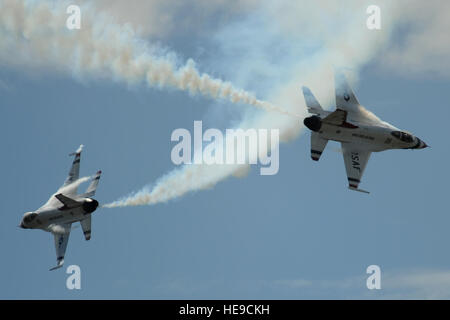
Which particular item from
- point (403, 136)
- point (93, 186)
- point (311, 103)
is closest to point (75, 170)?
point (93, 186)

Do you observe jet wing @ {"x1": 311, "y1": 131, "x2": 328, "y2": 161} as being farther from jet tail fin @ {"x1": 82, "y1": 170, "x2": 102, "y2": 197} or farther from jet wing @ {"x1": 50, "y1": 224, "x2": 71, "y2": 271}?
jet wing @ {"x1": 50, "y1": 224, "x2": 71, "y2": 271}

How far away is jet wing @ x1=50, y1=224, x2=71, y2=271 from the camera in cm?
6931

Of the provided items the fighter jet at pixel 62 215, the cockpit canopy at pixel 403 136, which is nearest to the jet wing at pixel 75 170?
the fighter jet at pixel 62 215

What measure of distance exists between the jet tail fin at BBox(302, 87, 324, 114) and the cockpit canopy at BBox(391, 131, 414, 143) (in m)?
5.81

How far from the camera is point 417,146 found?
224 feet

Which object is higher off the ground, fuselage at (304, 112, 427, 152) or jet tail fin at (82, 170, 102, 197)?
fuselage at (304, 112, 427, 152)

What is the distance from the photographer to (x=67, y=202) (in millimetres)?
67375

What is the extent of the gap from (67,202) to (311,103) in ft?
62.4

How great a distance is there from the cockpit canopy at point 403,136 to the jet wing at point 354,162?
8.37 feet

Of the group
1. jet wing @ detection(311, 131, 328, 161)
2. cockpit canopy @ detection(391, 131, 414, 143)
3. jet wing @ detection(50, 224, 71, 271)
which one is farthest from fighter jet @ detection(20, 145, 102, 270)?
cockpit canopy @ detection(391, 131, 414, 143)

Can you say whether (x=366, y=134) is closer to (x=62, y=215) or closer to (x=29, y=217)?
(x=62, y=215)

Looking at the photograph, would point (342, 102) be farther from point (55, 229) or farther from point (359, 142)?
point (55, 229)

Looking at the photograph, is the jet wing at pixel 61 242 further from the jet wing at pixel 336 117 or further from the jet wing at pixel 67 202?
the jet wing at pixel 336 117

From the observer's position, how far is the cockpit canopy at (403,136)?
6644cm
